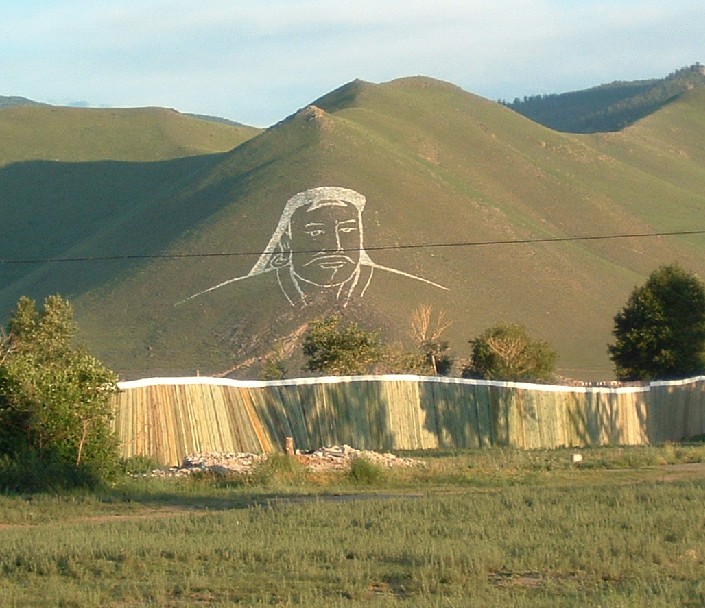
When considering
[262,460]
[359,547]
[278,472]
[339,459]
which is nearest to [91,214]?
[339,459]

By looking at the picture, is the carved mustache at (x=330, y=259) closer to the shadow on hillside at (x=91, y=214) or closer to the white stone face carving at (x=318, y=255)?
the white stone face carving at (x=318, y=255)

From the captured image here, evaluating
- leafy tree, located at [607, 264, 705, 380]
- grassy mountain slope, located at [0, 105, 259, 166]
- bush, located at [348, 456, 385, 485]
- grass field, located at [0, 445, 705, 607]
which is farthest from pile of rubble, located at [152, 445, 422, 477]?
grassy mountain slope, located at [0, 105, 259, 166]

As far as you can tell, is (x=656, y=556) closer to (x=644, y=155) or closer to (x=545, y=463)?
(x=545, y=463)

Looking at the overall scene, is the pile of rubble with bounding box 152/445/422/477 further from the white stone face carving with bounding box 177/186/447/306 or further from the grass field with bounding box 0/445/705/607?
the white stone face carving with bounding box 177/186/447/306

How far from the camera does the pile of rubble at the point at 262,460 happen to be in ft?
68.5

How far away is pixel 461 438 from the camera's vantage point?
2966 cm

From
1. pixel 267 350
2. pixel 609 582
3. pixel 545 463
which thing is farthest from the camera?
pixel 267 350

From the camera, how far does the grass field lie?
10.2m

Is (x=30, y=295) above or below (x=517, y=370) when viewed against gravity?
above

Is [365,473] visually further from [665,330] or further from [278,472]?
[665,330]

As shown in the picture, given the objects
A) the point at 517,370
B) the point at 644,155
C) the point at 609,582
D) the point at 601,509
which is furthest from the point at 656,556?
the point at 644,155

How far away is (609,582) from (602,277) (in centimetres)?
6826

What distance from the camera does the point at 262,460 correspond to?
69.4 feet

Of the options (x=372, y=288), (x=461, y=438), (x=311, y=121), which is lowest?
(x=461, y=438)
